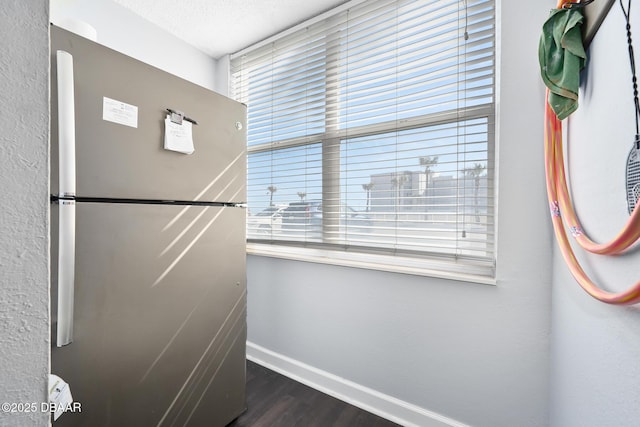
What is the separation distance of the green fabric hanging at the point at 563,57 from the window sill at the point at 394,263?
0.75m

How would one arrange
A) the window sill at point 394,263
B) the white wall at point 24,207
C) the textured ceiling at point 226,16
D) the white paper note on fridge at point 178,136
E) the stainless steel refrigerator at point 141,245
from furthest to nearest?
the textured ceiling at point 226,16
the window sill at point 394,263
the white paper note on fridge at point 178,136
the stainless steel refrigerator at point 141,245
the white wall at point 24,207

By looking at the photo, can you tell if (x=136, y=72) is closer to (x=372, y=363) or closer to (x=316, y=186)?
(x=316, y=186)

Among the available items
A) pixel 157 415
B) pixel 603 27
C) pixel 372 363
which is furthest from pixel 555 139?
pixel 157 415

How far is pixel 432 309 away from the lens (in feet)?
4.46

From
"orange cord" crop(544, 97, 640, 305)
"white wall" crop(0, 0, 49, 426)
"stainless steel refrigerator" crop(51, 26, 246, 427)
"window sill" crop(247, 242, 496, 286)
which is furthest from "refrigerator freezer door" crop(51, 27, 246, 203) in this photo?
"orange cord" crop(544, 97, 640, 305)

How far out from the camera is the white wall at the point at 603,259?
55 centimetres

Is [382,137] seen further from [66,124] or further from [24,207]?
[24,207]

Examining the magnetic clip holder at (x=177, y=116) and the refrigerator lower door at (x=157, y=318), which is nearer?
the refrigerator lower door at (x=157, y=318)

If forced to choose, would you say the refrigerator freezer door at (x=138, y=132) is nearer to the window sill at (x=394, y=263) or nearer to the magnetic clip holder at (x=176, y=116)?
the magnetic clip holder at (x=176, y=116)

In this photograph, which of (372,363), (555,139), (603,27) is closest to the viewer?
(603,27)

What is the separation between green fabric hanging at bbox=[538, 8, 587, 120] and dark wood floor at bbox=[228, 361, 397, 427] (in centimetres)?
163

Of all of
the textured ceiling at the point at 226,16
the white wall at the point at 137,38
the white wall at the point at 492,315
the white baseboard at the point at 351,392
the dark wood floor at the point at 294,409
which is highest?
the textured ceiling at the point at 226,16

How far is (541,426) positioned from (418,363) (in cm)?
52

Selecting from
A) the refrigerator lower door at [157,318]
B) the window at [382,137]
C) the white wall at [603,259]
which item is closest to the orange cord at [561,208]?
the white wall at [603,259]
